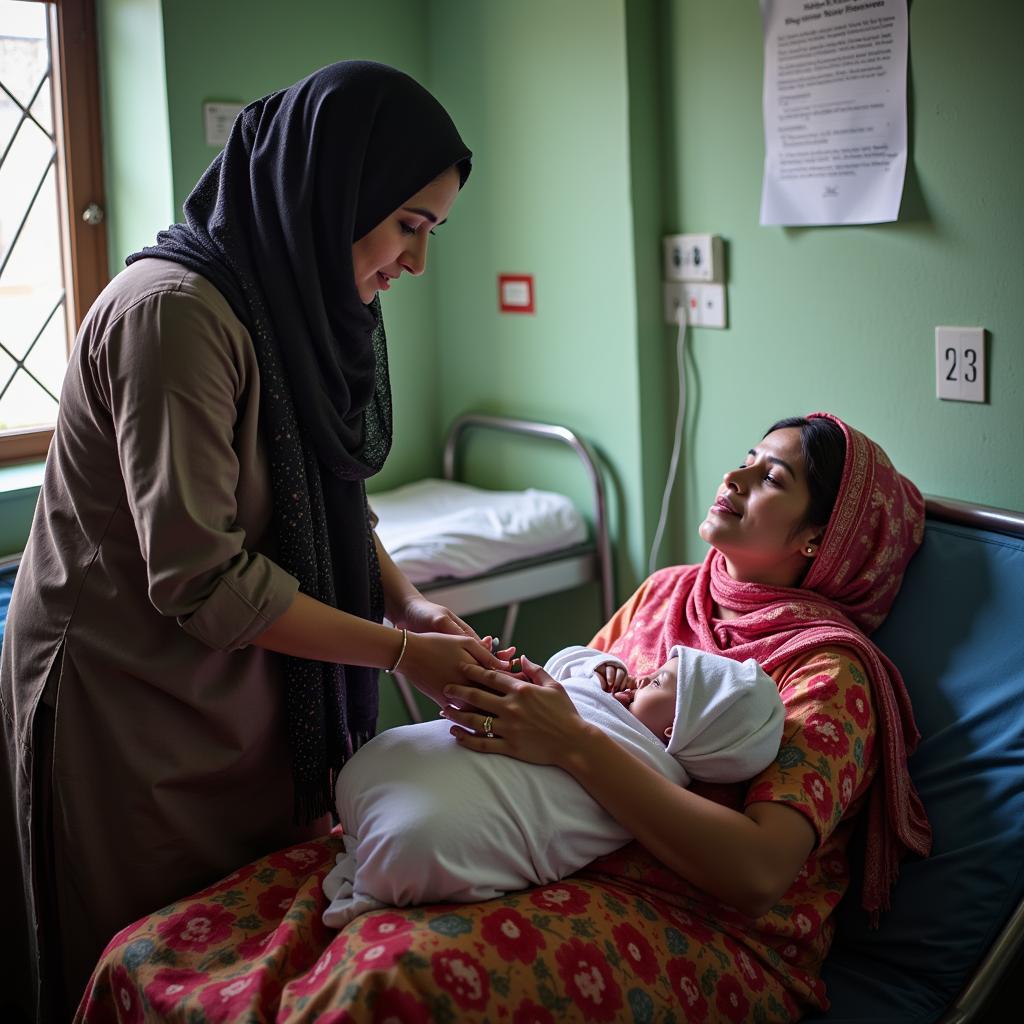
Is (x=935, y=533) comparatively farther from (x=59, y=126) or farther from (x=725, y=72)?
(x=59, y=126)

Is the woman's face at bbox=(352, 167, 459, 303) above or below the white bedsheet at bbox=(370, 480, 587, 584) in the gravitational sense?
above

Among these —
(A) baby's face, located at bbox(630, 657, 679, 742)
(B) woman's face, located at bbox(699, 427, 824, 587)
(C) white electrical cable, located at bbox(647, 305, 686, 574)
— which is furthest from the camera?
(C) white electrical cable, located at bbox(647, 305, 686, 574)

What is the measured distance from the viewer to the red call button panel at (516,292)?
3.01 metres

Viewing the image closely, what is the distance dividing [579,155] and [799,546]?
128 cm

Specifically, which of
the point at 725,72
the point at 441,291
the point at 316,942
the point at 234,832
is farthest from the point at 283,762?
the point at 441,291

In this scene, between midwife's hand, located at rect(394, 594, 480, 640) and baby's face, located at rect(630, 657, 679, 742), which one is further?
midwife's hand, located at rect(394, 594, 480, 640)

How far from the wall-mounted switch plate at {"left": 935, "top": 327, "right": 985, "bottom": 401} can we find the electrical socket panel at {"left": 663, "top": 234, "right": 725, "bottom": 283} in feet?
1.83

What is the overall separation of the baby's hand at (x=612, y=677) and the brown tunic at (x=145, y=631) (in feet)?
1.53

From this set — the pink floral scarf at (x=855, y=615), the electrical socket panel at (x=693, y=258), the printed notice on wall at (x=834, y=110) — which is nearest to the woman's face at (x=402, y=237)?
the pink floral scarf at (x=855, y=615)

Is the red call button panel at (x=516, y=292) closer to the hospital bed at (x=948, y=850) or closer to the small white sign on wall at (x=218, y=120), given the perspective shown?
the small white sign on wall at (x=218, y=120)

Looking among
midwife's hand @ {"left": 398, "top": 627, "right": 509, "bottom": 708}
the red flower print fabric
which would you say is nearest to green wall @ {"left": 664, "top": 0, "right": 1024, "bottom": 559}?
the red flower print fabric

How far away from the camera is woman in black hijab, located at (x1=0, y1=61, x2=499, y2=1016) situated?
1395 mm

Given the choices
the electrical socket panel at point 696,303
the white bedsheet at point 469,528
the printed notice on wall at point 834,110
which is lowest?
the white bedsheet at point 469,528

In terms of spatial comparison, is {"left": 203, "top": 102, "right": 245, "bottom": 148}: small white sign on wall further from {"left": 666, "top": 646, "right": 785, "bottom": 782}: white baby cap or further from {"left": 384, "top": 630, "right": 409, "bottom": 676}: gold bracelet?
{"left": 666, "top": 646, "right": 785, "bottom": 782}: white baby cap
